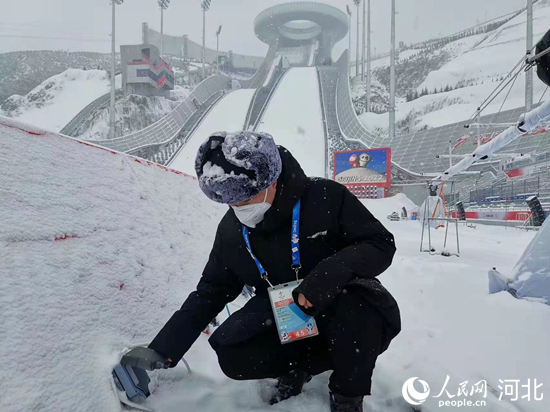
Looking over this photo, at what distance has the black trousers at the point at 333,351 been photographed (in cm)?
117

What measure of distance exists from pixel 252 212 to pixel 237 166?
205 millimetres

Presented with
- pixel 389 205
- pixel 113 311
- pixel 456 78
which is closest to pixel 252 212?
pixel 113 311

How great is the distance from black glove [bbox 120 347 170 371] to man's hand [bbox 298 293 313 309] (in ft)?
1.73

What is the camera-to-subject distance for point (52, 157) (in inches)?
64.4

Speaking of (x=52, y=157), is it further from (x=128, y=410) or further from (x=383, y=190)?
(x=383, y=190)

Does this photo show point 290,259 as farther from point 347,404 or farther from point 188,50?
point 188,50

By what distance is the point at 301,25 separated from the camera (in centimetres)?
5481

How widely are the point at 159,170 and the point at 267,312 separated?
163 cm

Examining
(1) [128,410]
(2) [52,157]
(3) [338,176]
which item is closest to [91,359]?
(1) [128,410]

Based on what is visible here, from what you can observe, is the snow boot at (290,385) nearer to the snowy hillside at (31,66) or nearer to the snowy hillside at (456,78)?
the snowy hillside at (456,78)

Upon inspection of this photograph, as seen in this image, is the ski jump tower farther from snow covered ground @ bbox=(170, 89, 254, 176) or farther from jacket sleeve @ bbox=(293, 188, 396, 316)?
jacket sleeve @ bbox=(293, 188, 396, 316)

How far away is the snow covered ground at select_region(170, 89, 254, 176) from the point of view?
19438 millimetres

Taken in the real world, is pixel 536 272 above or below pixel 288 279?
below

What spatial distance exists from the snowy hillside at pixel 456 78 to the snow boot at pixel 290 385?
26.5 metres
